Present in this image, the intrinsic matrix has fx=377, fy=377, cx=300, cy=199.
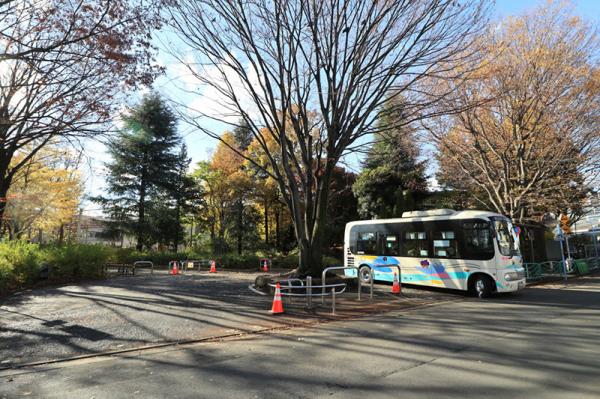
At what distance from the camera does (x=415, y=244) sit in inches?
605

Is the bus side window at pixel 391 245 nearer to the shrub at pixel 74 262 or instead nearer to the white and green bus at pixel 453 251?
the white and green bus at pixel 453 251

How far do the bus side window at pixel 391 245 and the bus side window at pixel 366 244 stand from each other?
666 mm

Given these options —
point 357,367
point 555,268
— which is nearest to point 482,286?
point 357,367

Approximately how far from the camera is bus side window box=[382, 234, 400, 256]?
638 inches

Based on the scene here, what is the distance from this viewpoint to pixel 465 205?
2920cm

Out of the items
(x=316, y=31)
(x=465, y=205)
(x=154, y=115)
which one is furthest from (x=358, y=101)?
(x=154, y=115)

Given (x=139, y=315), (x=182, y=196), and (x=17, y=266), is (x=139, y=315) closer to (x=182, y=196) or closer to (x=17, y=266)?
(x=17, y=266)

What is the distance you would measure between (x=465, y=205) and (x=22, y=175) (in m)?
32.9

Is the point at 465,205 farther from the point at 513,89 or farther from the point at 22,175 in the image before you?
the point at 22,175

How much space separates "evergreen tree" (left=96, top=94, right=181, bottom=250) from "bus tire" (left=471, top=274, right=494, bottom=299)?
94.8 ft

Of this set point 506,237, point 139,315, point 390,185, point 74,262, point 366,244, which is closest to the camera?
point 139,315

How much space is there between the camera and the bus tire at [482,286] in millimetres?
12965

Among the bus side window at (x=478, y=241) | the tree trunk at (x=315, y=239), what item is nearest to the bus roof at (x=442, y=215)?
the bus side window at (x=478, y=241)

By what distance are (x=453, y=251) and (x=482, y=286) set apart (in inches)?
61.3
